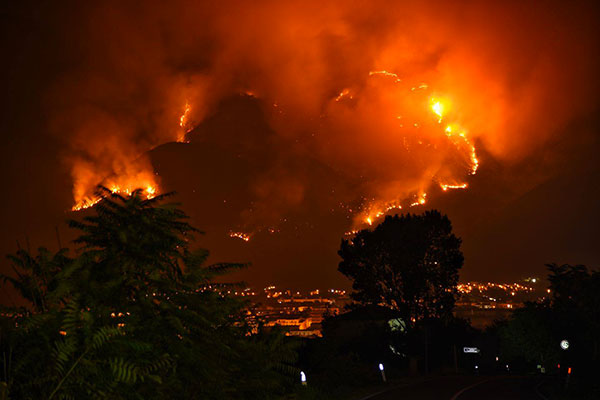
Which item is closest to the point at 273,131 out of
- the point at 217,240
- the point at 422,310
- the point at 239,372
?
the point at 217,240

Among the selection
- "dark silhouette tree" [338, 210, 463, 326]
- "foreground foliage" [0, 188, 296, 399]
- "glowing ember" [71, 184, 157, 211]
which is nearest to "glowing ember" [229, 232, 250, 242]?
"dark silhouette tree" [338, 210, 463, 326]

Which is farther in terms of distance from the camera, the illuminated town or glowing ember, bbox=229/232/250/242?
glowing ember, bbox=229/232/250/242

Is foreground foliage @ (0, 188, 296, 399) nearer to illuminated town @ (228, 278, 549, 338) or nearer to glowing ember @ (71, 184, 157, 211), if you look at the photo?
glowing ember @ (71, 184, 157, 211)

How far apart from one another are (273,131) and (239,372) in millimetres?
139403

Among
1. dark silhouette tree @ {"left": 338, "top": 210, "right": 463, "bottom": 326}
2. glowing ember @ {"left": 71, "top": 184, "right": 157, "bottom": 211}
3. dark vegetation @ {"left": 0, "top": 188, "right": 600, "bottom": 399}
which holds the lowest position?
dark vegetation @ {"left": 0, "top": 188, "right": 600, "bottom": 399}

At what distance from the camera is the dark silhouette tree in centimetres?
5797

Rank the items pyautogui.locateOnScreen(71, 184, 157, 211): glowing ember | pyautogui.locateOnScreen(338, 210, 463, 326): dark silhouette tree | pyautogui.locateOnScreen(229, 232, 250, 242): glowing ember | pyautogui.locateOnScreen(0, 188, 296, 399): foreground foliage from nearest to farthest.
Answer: pyautogui.locateOnScreen(0, 188, 296, 399): foreground foliage
pyautogui.locateOnScreen(71, 184, 157, 211): glowing ember
pyautogui.locateOnScreen(338, 210, 463, 326): dark silhouette tree
pyautogui.locateOnScreen(229, 232, 250, 242): glowing ember

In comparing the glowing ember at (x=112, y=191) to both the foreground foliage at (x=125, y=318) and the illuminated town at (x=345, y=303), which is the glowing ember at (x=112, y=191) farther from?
the illuminated town at (x=345, y=303)

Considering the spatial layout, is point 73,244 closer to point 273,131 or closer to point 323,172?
point 323,172

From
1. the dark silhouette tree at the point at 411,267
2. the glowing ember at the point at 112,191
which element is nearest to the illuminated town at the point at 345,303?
the dark silhouette tree at the point at 411,267

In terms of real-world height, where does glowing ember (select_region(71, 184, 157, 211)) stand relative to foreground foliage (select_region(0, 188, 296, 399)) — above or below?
above

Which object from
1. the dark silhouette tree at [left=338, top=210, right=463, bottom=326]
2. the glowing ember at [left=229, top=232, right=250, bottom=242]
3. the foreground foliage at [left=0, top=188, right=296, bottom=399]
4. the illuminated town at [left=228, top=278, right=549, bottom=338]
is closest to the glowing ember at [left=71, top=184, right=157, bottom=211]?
the foreground foliage at [left=0, top=188, right=296, bottom=399]

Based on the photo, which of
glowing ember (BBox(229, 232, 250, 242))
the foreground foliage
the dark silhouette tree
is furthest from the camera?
glowing ember (BBox(229, 232, 250, 242))

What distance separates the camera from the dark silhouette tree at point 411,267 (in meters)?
58.0
